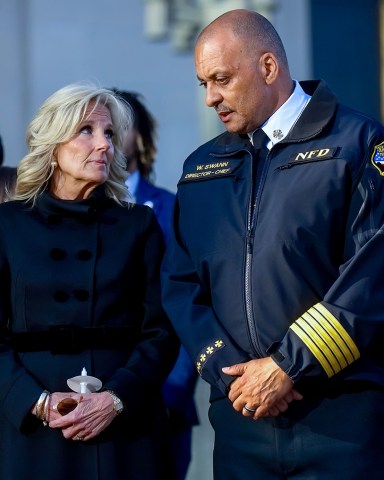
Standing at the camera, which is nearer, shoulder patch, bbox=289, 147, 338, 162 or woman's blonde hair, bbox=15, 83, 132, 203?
shoulder patch, bbox=289, 147, 338, 162

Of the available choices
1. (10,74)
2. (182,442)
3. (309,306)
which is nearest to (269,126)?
(309,306)

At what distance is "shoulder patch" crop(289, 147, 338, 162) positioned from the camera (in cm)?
445

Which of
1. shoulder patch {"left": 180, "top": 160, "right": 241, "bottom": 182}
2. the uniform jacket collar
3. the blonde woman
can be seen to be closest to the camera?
the uniform jacket collar

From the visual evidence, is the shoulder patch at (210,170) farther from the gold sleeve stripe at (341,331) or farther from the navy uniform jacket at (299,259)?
the gold sleeve stripe at (341,331)

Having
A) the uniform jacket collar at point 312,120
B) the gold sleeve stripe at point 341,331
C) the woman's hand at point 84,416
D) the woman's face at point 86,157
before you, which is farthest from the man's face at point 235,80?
the woman's hand at point 84,416

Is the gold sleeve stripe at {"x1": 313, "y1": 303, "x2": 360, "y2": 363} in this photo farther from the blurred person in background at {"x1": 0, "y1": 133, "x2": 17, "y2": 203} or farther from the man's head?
the blurred person in background at {"x1": 0, "y1": 133, "x2": 17, "y2": 203}

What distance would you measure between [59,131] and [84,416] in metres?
1.10

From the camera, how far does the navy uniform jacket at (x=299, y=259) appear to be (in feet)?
14.0

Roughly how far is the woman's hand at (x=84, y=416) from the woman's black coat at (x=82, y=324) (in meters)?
0.06

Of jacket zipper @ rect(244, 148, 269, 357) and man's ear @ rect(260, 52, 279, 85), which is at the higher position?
man's ear @ rect(260, 52, 279, 85)

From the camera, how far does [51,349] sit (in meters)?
4.90

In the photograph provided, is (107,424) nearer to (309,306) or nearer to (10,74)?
(309,306)

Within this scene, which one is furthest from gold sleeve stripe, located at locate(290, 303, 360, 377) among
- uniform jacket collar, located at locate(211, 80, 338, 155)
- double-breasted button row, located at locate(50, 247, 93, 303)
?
double-breasted button row, located at locate(50, 247, 93, 303)

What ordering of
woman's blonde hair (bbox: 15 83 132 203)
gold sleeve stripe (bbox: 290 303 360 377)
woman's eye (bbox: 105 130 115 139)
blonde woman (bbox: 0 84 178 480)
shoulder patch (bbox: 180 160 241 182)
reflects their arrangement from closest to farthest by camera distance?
gold sleeve stripe (bbox: 290 303 360 377)
shoulder patch (bbox: 180 160 241 182)
blonde woman (bbox: 0 84 178 480)
woman's blonde hair (bbox: 15 83 132 203)
woman's eye (bbox: 105 130 115 139)
